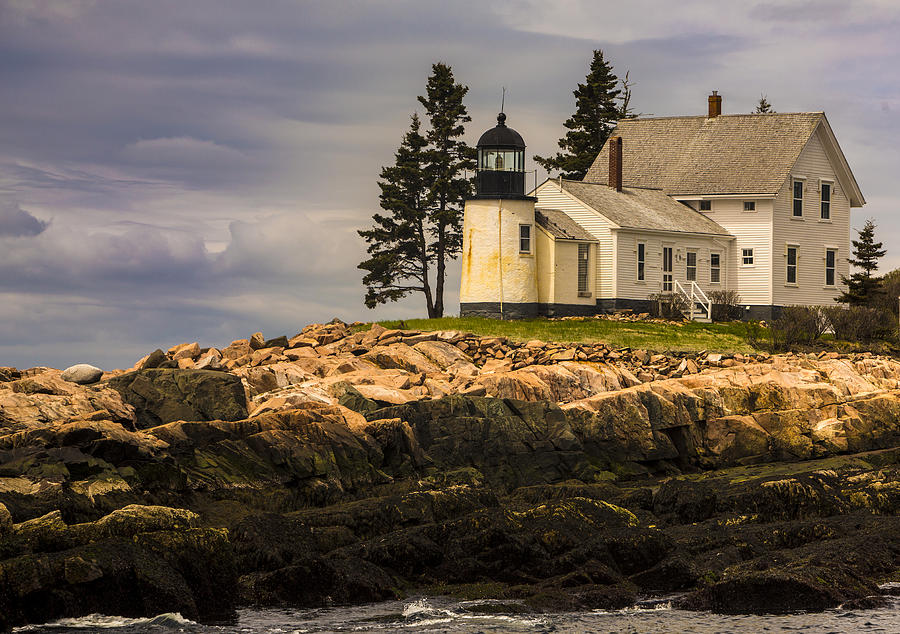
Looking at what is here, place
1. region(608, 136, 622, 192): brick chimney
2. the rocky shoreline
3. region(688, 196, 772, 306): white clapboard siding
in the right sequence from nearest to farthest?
the rocky shoreline → region(688, 196, 772, 306): white clapboard siding → region(608, 136, 622, 192): brick chimney

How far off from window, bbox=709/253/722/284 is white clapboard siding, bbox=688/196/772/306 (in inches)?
19.8

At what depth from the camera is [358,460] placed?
20.5m

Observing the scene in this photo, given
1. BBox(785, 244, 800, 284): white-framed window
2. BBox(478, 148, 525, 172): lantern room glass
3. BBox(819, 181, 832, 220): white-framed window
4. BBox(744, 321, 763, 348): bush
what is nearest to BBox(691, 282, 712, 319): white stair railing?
BBox(744, 321, 763, 348): bush

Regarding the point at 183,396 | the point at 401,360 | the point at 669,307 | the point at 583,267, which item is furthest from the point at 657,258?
the point at 183,396

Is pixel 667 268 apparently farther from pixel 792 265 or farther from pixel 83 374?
pixel 83 374

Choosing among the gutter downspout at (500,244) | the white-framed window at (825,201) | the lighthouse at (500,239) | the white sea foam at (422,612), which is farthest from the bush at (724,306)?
the white sea foam at (422,612)

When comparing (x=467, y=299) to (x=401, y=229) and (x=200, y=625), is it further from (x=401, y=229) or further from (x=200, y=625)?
(x=200, y=625)

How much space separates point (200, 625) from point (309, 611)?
1.41 meters

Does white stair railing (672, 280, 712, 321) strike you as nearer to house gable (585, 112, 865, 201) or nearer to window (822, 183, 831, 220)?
house gable (585, 112, 865, 201)

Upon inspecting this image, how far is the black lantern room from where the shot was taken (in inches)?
1501

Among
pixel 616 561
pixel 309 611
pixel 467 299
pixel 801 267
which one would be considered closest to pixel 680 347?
pixel 467 299

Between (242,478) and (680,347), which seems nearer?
(242,478)

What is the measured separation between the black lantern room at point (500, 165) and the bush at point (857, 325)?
11.6 meters

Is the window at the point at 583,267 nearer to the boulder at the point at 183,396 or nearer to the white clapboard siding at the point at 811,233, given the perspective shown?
the white clapboard siding at the point at 811,233
